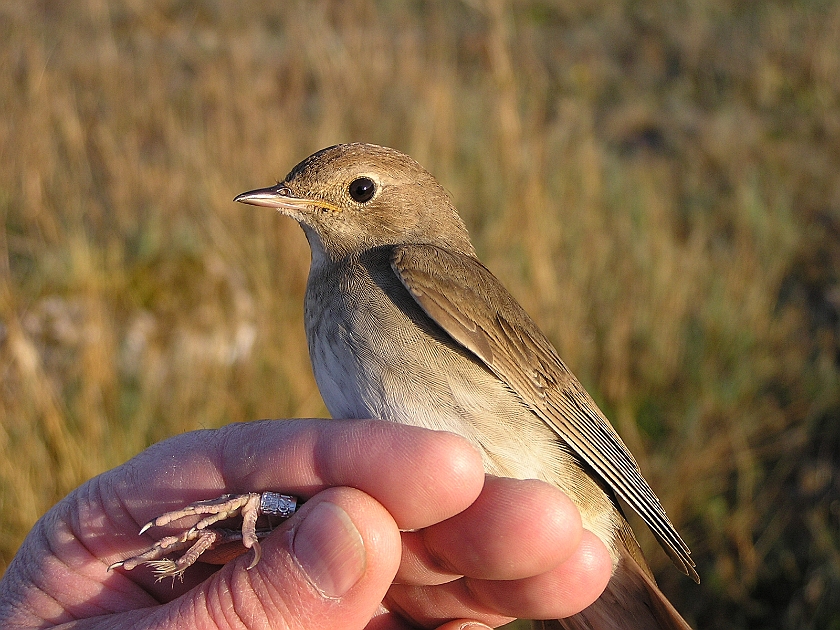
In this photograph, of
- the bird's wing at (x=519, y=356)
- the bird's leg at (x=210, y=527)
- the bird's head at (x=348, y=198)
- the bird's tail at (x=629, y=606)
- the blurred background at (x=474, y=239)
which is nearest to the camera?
the bird's leg at (x=210, y=527)

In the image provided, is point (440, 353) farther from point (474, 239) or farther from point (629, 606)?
point (474, 239)

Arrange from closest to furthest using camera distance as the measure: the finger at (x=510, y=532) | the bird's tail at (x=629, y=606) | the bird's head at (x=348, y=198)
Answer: the finger at (x=510, y=532), the bird's tail at (x=629, y=606), the bird's head at (x=348, y=198)

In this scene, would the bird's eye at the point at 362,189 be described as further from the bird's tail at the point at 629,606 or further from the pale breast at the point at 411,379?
the bird's tail at the point at 629,606

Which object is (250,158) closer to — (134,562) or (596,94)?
(134,562)

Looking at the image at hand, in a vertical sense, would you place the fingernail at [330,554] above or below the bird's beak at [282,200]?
below

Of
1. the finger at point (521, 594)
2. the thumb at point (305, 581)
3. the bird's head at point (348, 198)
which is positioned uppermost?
the bird's head at point (348, 198)

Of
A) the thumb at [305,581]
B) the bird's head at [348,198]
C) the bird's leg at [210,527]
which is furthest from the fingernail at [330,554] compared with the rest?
the bird's head at [348,198]

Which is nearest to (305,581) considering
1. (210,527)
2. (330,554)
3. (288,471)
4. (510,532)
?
(330,554)

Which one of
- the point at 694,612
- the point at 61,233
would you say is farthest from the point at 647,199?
the point at 61,233
